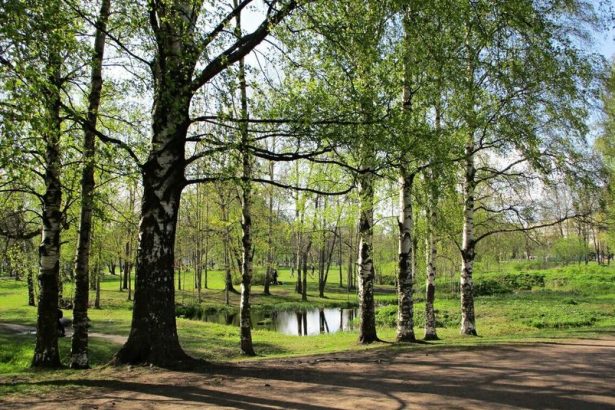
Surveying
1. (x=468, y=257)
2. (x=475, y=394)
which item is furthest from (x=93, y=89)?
(x=468, y=257)

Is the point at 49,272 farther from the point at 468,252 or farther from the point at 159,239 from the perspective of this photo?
the point at 468,252

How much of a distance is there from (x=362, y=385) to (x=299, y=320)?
84.4 ft

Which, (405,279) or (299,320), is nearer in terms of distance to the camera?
(405,279)

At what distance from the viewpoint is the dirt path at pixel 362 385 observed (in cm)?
619

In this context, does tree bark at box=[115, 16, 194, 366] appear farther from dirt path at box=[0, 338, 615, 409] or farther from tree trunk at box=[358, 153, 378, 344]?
tree trunk at box=[358, 153, 378, 344]

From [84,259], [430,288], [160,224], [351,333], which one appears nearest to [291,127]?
[160,224]

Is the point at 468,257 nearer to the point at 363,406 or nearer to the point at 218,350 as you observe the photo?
the point at 218,350

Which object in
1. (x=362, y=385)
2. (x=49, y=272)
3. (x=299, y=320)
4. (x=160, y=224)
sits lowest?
(x=299, y=320)

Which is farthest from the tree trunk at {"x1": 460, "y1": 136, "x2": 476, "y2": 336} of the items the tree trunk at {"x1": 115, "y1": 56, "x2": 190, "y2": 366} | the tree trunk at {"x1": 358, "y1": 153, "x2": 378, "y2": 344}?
the tree trunk at {"x1": 115, "y1": 56, "x2": 190, "y2": 366}

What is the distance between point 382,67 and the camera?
10.5m

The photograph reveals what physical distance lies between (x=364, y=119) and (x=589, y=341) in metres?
8.34

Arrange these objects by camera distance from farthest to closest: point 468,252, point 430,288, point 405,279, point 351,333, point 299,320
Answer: point 299,320 → point 351,333 → point 468,252 → point 430,288 → point 405,279

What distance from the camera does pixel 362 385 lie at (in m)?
7.27

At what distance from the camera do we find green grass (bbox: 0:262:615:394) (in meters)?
15.1
